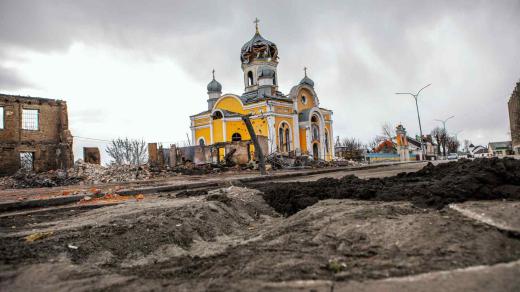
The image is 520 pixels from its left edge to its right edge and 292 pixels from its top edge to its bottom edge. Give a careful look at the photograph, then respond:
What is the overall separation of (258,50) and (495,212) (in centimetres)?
3897

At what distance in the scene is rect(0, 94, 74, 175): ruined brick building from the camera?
2467 centimetres

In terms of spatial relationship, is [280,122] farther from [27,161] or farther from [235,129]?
[27,161]

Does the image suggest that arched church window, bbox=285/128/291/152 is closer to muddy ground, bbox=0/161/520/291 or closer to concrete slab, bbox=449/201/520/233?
muddy ground, bbox=0/161/520/291

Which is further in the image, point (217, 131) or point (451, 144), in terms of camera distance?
point (451, 144)

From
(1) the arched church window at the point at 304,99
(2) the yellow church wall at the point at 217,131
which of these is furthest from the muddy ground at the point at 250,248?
(1) the arched church window at the point at 304,99

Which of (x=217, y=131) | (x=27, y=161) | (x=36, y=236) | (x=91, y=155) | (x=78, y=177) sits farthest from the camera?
(x=217, y=131)

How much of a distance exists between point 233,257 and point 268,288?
823 millimetres

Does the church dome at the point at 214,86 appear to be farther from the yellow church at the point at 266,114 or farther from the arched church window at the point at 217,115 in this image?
the arched church window at the point at 217,115

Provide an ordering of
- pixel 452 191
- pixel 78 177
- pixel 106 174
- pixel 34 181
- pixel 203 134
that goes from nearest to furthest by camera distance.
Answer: pixel 452 191 → pixel 34 181 → pixel 78 177 → pixel 106 174 → pixel 203 134

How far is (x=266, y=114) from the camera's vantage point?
34.7m

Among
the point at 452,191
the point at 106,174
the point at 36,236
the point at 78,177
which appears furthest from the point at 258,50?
the point at 36,236

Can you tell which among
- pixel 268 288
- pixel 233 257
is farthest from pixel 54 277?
pixel 268 288

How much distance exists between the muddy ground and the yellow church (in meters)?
28.4

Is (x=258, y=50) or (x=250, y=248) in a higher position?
(x=258, y=50)
